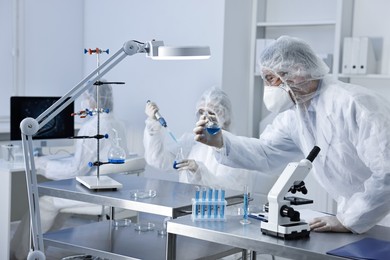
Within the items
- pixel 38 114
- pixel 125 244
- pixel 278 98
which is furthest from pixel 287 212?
pixel 38 114

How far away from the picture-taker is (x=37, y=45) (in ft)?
16.6

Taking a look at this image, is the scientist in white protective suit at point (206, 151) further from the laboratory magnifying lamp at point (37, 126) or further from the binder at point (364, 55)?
the laboratory magnifying lamp at point (37, 126)

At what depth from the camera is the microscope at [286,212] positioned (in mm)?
1819

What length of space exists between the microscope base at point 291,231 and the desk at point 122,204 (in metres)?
0.50

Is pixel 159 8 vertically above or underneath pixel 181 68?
above

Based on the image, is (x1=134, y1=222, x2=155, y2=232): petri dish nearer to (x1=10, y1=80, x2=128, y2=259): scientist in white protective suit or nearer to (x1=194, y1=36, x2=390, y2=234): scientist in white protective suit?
(x1=194, y1=36, x2=390, y2=234): scientist in white protective suit

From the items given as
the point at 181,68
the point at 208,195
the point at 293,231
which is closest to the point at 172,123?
the point at 181,68

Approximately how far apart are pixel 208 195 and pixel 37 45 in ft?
11.1

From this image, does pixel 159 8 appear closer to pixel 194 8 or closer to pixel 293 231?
pixel 194 8

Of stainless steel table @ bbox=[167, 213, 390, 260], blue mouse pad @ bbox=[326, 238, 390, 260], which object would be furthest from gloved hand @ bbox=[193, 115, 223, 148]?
blue mouse pad @ bbox=[326, 238, 390, 260]

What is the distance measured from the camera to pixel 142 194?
8.00 ft

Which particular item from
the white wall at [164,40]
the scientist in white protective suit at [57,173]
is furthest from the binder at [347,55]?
the scientist in white protective suit at [57,173]

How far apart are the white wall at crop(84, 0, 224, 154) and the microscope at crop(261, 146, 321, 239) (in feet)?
8.47

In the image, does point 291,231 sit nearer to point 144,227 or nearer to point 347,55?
point 144,227
